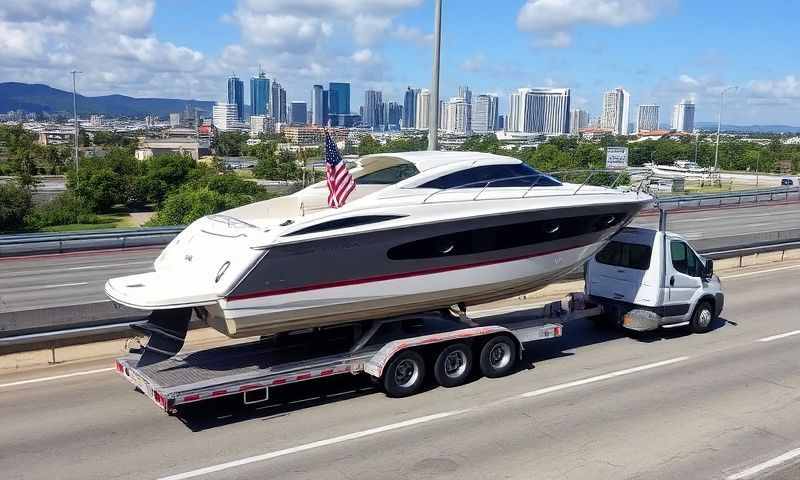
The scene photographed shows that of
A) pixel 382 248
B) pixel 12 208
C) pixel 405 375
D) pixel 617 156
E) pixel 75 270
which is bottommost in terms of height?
pixel 12 208

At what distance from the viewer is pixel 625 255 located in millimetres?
13156

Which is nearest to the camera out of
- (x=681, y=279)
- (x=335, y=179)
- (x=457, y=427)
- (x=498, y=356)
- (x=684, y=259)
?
(x=457, y=427)

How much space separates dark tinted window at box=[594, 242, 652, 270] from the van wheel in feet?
4.95

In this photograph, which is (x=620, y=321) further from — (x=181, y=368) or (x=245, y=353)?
(x=181, y=368)

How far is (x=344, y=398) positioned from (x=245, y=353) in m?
1.49

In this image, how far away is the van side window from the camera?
42.8 feet

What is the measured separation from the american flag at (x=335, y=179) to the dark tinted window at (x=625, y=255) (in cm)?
527

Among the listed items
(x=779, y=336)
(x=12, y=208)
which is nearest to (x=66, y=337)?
(x=779, y=336)

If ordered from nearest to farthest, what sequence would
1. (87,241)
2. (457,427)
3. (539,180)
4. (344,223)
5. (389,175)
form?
(457,427) → (344,223) → (389,175) → (539,180) → (87,241)

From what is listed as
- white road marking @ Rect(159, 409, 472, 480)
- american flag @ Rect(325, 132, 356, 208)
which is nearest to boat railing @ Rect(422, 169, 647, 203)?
american flag @ Rect(325, 132, 356, 208)

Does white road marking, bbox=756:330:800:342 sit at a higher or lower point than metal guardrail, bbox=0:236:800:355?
lower

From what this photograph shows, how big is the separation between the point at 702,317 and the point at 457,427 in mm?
6747

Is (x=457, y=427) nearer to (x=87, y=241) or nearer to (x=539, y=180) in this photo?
(x=539, y=180)

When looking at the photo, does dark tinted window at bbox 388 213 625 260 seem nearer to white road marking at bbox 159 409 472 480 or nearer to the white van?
the white van
